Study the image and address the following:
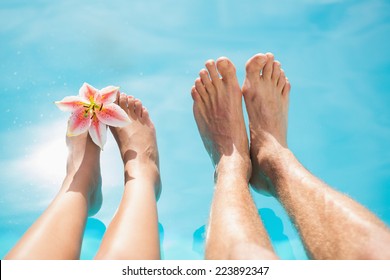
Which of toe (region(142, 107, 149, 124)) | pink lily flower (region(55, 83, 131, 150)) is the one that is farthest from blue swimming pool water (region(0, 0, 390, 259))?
pink lily flower (region(55, 83, 131, 150))

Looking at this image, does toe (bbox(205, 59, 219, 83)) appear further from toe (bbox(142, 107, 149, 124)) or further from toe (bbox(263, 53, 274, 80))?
toe (bbox(142, 107, 149, 124))

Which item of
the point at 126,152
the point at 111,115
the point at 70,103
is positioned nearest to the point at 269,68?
the point at 126,152

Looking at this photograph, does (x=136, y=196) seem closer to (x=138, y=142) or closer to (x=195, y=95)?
(x=138, y=142)

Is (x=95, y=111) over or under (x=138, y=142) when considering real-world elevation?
under

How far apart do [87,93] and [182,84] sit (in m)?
0.78

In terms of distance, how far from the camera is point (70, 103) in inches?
51.4

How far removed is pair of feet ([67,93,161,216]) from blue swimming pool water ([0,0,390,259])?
10 cm

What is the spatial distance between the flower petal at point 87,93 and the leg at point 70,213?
30cm

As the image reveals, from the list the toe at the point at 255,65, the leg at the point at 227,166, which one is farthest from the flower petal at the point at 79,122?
the toe at the point at 255,65

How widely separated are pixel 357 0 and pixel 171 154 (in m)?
1.31

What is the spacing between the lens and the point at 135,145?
1729 mm
